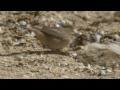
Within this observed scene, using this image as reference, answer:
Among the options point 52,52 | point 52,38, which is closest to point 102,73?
point 52,52

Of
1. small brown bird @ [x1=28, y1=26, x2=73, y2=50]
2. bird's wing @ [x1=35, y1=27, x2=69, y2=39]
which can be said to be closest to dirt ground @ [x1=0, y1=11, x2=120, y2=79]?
small brown bird @ [x1=28, y1=26, x2=73, y2=50]

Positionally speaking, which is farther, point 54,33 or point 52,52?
point 54,33

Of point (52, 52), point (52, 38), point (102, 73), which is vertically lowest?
point (102, 73)

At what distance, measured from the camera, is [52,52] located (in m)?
6.91

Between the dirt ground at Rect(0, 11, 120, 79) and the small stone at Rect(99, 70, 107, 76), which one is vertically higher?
the dirt ground at Rect(0, 11, 120, 79)

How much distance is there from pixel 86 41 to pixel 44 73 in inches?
65.8

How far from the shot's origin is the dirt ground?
19.5 ft

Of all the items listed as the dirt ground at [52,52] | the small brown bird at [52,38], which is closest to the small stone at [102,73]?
the dirt ground at [52,52]

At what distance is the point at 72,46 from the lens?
7266 mm

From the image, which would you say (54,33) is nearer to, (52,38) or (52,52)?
(52,38)

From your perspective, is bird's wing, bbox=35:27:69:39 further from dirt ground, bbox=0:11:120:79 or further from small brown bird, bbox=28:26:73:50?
dirt ground, bbox=0:11:120:79

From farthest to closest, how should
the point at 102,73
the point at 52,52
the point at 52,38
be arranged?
the point at 52,38 → the point at 52,52 → the point at 102,73

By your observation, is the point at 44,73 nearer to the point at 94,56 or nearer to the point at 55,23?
the point at 94,56
